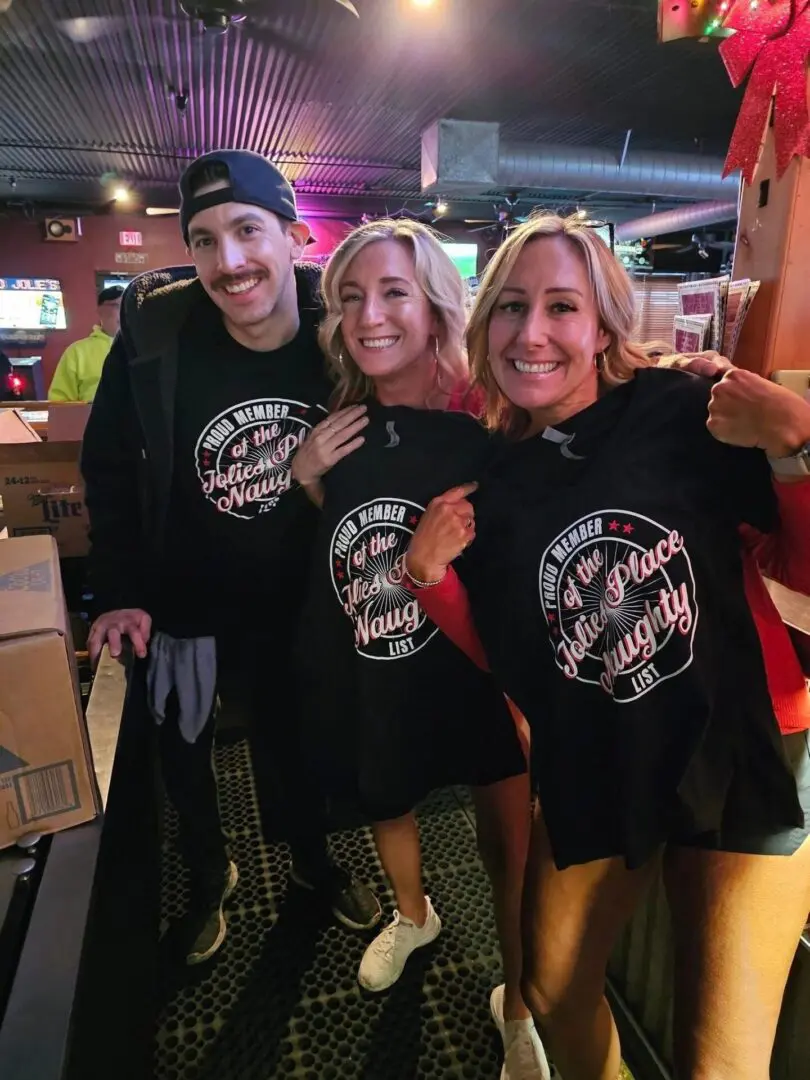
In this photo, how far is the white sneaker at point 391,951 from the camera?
1703 mm

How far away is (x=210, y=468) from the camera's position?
1.55m

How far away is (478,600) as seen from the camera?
131 cm

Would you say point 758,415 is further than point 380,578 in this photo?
No

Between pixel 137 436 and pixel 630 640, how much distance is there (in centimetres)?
120

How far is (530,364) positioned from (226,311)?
2.43 ft

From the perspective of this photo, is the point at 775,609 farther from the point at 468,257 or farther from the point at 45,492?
the point at 468,257

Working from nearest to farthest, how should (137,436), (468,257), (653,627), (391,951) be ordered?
(653,627), (137,436), (391,951), (468,257)

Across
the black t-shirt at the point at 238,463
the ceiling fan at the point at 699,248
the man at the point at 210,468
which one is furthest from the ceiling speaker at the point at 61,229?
the black t-shirt at the point at 238,463

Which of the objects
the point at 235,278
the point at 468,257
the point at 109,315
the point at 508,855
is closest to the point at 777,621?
the point at 508,855

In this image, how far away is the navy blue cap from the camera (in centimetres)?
151

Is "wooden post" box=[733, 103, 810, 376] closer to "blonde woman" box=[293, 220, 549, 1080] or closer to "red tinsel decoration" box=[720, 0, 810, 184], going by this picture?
"red tinsel decoration" box=[720, 0, 810, 184]

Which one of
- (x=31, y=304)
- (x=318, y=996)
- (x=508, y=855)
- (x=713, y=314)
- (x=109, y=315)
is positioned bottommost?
(x=318, y=996)

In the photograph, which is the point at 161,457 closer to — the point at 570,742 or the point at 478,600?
the point at 478,600

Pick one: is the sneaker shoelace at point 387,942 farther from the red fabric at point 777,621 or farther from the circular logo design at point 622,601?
the red fabric at point 777,621
